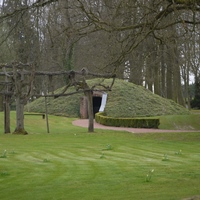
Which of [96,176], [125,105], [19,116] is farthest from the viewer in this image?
[125,105]

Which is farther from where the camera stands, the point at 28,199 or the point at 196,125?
the point at 196,125

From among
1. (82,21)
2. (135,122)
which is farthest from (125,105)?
(82,21)

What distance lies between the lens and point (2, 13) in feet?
33.6

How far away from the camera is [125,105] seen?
4309 cm

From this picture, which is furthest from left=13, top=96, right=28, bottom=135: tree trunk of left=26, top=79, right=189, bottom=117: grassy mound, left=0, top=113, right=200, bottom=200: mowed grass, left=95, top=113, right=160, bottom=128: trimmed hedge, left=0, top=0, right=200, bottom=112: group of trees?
left=26, top=79, right=189, bottom=117: grassy mound

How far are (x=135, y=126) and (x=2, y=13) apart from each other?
23.6m

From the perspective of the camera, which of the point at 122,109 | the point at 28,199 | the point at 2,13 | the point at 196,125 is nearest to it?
the point at 28,199

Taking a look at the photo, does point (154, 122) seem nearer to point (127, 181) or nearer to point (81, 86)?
point (81, 86)

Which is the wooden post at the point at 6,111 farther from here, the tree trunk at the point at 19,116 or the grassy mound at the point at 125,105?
the grassy mound at the point at 125,105

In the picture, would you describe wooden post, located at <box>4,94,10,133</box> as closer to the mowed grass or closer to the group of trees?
the group of trees

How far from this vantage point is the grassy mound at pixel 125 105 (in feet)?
138

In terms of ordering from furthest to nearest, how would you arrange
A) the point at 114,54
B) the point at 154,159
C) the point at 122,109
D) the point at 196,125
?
the point at 122,109
the point at 196,125
the point at 114,54
the point at 154,159

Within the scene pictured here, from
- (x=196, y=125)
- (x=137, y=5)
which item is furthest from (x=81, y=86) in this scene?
(x=137, y=5)

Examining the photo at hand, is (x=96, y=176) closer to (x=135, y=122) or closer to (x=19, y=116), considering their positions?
(x=19, y=116)
